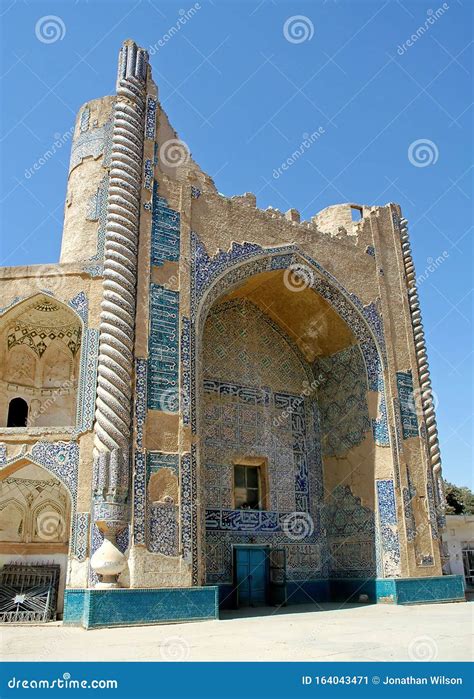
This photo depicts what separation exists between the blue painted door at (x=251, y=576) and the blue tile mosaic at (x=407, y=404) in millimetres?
3263

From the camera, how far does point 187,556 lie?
8.08 meters

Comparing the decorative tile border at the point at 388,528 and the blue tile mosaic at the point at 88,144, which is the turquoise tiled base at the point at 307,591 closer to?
the decorative tile border at the point at 388,528

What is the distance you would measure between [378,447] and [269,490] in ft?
6.66

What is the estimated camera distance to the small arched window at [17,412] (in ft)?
32.0

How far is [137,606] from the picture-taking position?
7398mm

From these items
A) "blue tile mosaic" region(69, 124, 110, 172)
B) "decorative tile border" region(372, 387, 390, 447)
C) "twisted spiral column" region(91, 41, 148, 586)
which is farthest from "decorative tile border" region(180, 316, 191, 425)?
"decorative tile border" region(372, 387, 390, 447)

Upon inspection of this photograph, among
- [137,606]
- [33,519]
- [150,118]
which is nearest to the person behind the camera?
[137,606]

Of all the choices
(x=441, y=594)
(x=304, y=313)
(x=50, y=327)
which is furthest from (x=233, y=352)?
(x=441, y=594)

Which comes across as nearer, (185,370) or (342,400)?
(185,370)

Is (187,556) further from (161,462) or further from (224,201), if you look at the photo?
(224,201)

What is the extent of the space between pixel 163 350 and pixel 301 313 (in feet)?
12.7

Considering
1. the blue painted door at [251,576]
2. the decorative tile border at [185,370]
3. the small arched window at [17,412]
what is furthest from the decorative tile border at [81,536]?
the blue painted door at [251,576]

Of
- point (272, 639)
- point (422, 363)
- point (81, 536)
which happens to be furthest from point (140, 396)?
point (422, 363)

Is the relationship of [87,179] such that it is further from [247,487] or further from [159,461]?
[247,487]
